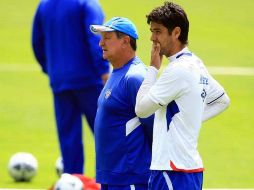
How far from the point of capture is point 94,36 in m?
10.4

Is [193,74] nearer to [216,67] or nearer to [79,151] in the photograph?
[79,151]

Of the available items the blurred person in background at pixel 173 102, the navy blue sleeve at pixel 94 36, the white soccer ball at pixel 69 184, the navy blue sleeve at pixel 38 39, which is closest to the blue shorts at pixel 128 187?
the blurred person in background at pixel 173 102

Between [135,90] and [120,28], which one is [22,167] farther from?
[135,90]

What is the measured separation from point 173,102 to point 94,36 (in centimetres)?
365

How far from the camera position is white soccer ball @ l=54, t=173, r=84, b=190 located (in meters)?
9.52

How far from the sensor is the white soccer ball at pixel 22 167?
10977 mm

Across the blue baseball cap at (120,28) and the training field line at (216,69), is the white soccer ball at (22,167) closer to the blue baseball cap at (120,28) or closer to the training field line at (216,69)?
the blue baseball cap at (120,28)

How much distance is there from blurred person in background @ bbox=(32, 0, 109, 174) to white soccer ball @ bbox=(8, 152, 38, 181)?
41cm

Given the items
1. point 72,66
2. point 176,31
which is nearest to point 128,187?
point 176,31

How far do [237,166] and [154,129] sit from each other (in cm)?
523

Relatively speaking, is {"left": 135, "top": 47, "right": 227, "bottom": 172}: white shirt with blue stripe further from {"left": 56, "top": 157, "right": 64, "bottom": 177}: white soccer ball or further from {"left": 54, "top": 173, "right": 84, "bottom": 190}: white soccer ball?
{"left": 56, "top": 157, "right": 64, "bottom": 177}: white soccer ball

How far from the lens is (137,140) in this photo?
7.49 meters

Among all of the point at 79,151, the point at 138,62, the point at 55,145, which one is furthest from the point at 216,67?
the point at 138,62

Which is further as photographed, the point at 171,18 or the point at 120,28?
the point at 120,28
